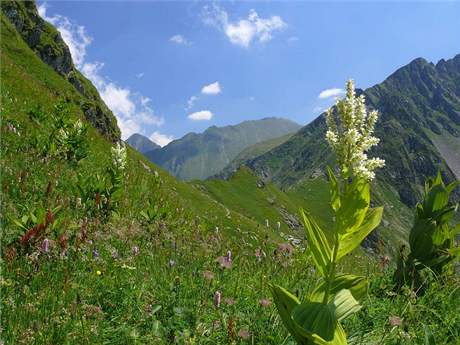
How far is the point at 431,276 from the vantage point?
6.02m

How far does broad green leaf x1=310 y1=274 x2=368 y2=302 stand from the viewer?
4.25 m

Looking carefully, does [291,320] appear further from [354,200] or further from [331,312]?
[354,200]

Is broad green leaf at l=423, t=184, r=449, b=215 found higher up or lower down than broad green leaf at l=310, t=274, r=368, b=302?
higher up

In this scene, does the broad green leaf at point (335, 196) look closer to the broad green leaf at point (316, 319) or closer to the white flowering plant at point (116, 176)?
the broad green leaf at point (316, 319)

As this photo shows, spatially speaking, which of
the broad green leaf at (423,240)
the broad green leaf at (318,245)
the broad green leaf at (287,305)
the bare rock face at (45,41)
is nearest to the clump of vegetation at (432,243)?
the broad green leaf at (423,240)

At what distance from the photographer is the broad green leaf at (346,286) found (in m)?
4.25

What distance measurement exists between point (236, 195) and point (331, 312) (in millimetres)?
85881

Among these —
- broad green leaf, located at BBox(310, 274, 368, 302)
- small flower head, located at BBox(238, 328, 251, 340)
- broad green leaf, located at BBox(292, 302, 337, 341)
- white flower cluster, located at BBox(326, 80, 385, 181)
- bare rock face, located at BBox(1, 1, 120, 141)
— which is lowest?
small flower head, located at BBox(238, 328, 251, 340)

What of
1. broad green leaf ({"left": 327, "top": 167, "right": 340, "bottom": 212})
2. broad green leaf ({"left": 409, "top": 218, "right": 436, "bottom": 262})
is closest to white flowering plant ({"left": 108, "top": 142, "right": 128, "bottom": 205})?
broad green leaf ({"left": 409, "top": 218, "right": 436, "bottom": 262})

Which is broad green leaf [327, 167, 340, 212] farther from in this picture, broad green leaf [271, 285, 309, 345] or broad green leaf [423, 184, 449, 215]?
broad green leaf [423, 184, 449, 215]

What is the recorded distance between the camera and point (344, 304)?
156 inches

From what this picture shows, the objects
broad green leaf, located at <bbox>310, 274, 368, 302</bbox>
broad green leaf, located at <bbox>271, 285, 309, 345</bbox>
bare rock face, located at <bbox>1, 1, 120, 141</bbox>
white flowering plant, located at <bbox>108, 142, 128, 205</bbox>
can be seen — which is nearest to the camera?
broad green leaf, located at <bbox>271, 285, 309, 345</bbox>

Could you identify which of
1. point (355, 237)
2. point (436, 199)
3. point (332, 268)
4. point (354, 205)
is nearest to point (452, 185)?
point (436, 199)

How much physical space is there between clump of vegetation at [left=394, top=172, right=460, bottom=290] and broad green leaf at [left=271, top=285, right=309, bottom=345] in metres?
2.99
